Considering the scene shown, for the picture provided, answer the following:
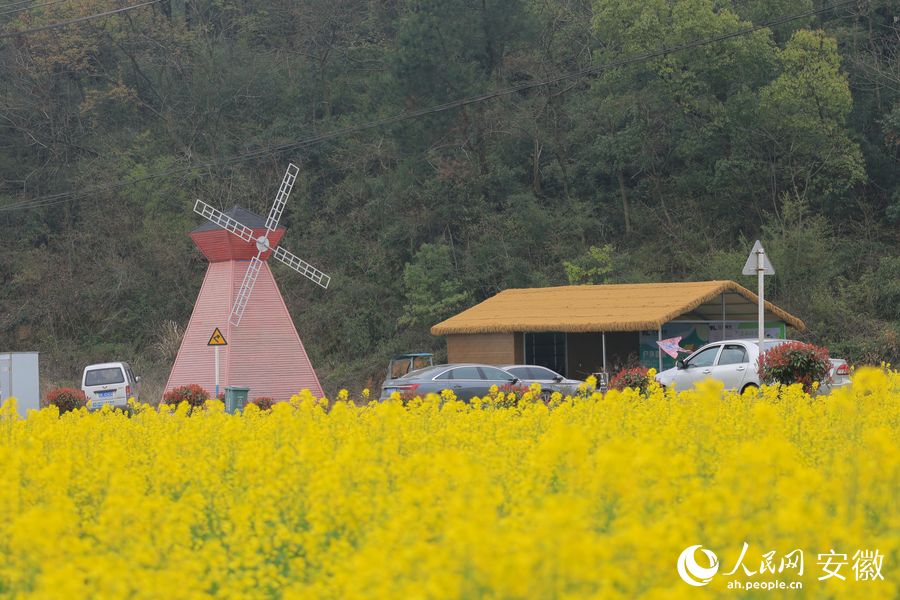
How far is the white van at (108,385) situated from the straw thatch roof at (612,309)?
24.2 feet

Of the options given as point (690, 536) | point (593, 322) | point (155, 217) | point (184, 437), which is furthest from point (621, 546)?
point (155, 217)

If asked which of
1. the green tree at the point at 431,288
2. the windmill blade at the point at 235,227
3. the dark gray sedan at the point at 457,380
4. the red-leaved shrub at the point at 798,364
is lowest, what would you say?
the dark gray sedan at the point at 457,380

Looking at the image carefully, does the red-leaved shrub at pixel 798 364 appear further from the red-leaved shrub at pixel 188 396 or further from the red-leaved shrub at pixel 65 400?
the red-leaved shrub at pixel 65 400

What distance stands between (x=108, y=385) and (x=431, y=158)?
644 inches

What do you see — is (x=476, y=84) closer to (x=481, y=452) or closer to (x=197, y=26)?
(x=197, y=26)

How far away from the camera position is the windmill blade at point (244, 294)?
29.9 m

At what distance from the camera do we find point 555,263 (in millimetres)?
38781

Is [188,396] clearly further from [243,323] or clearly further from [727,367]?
[727,367]

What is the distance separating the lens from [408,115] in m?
38.8

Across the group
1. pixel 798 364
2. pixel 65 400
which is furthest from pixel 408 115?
pixel 798 364

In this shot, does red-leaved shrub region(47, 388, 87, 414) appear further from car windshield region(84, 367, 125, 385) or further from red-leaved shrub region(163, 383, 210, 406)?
car windshield region(84, 367, 125, 385)

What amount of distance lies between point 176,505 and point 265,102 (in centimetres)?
4204

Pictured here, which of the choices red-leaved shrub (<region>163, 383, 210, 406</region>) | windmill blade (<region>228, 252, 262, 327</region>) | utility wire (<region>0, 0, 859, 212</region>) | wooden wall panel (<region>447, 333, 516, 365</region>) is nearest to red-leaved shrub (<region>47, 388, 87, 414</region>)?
red-leaved shrub (<region>163, 383, 210, 406</region>)

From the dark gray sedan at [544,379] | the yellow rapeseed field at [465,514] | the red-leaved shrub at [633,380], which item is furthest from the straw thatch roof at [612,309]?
the yellow rapeseed field at [465,514]
